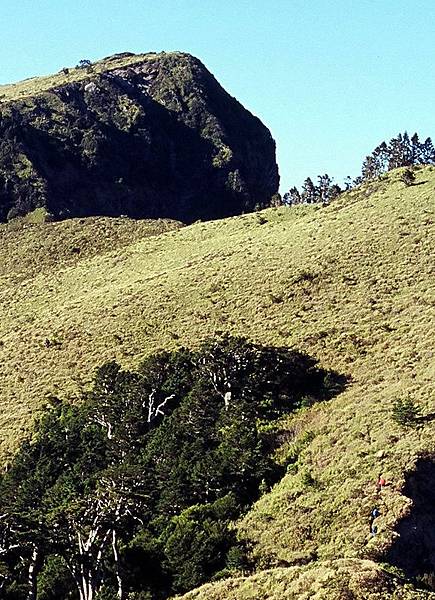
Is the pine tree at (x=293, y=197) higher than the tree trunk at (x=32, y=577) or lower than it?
higher

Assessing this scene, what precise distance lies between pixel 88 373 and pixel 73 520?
25846 mm

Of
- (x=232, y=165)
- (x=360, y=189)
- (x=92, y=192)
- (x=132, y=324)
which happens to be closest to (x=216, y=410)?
(x=132, y=324)

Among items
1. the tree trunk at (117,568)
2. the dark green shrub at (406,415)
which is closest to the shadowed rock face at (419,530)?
the dark green shrub at (406,415)

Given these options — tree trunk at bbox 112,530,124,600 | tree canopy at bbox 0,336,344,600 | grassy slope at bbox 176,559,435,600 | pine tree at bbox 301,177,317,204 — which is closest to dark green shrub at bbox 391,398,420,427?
tree canopy at bbox 0,336,344,600

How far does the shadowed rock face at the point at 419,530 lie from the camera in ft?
84.3

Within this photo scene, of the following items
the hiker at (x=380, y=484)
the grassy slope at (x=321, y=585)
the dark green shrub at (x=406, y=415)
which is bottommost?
the grassy slope at (x=321, y=585)

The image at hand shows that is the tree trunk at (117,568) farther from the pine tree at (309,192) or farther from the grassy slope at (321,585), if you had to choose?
the pine tree at (309,192)

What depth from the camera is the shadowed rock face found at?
84.3ft

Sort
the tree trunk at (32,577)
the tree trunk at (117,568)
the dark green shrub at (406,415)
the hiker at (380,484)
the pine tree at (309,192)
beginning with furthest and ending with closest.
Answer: the pine tree at (309,192) < the dark green shrub at (406,415) < the hiker at (380,484) < the tree trunk at (32,577) < the tree trunk at (117,568)

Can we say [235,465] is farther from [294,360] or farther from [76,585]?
[294,360]

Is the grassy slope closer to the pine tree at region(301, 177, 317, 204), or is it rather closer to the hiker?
the hiker

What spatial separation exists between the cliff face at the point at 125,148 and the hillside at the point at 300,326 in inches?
1513

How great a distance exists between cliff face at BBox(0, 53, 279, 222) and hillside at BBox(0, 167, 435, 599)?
3843cm

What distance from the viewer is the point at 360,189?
95125 mm
